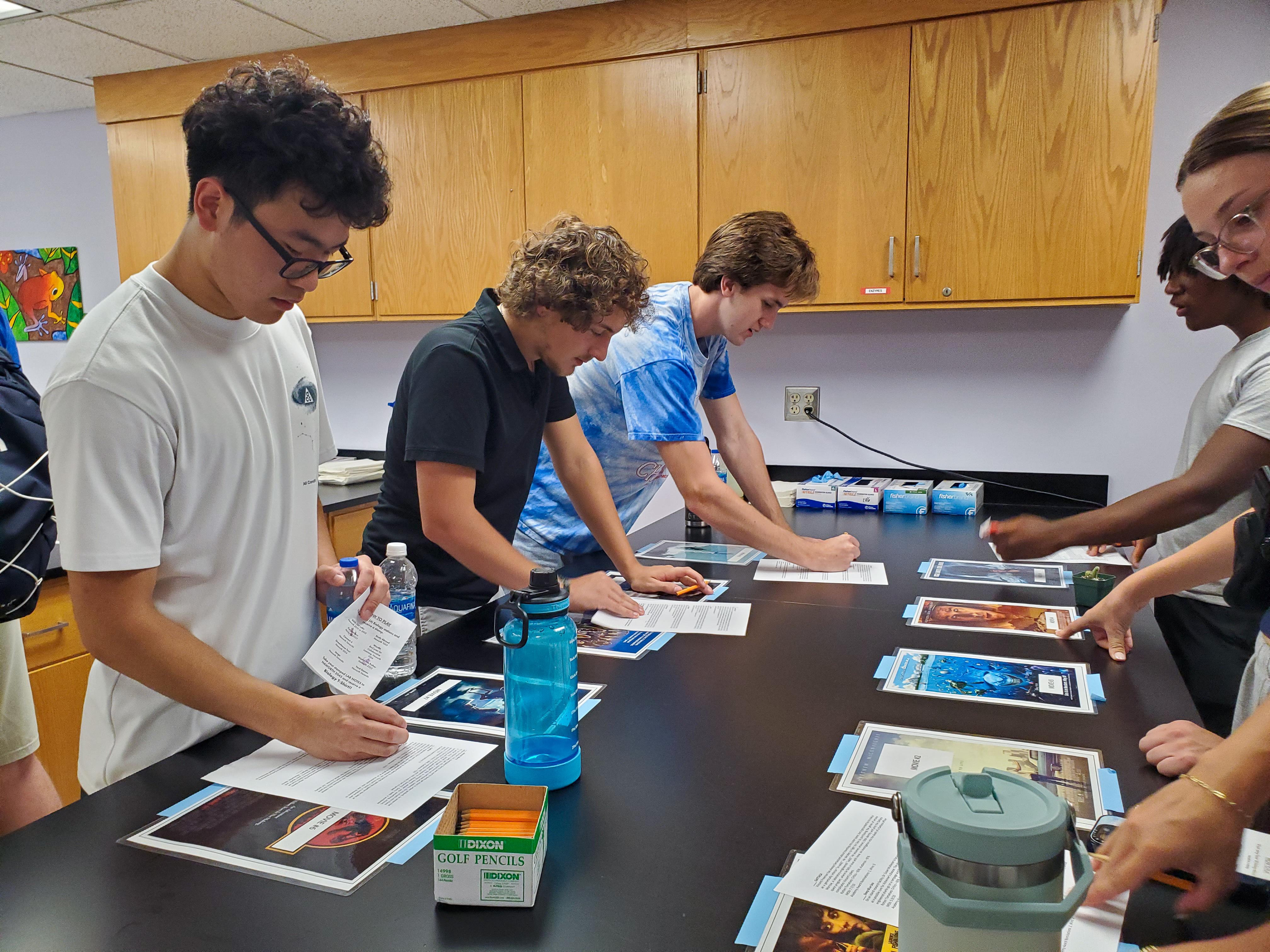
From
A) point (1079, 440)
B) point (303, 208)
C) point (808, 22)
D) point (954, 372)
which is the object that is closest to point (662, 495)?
point (954, 372)

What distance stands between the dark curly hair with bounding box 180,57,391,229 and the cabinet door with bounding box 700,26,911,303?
1.80m

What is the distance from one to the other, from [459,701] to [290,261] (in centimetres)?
63

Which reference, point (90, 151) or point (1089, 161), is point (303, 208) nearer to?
point (1089, 161)

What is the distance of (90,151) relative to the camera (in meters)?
3.96

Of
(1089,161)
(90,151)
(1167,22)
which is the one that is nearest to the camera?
(1089,161)

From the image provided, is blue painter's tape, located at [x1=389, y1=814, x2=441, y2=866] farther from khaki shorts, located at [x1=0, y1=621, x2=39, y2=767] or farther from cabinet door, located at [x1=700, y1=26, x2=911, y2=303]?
cabinet door, located at [x1=700, y1=26, x2=911, y2=303]

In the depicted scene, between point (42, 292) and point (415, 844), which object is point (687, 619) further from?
point (42, 292)

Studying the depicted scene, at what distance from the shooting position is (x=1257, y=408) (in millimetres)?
1546

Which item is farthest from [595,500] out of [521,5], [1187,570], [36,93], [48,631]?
[36,93]

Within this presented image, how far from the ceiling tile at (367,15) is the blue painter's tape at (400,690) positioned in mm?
2315

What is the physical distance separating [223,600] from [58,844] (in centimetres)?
36

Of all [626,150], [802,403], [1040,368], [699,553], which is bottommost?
[699,553]

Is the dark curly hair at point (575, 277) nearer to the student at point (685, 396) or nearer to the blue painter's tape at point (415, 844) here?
the student at point (685, 396)

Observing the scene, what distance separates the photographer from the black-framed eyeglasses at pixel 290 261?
3.46 feet
